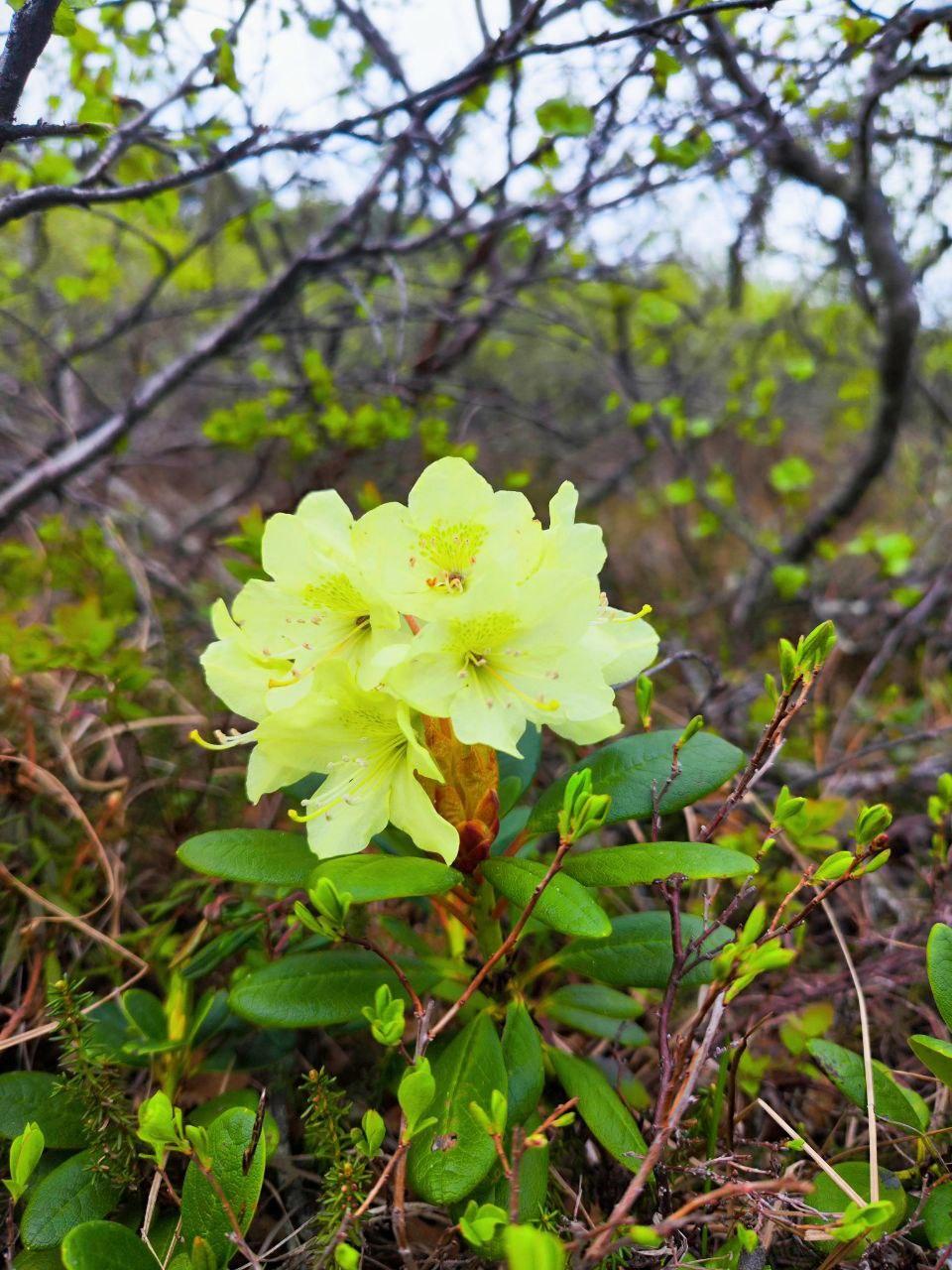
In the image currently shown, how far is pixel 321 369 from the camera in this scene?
10.2 ft

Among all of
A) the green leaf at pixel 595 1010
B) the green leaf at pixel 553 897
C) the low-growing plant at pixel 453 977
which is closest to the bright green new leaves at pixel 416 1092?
the low-growing plant at pixel 453 977

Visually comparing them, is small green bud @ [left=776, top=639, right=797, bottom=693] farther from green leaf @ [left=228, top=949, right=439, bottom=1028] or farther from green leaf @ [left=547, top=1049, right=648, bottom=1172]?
green leaf @ [left=228, top=949, right=439, bottom=1028]

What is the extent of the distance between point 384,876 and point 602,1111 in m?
0.53

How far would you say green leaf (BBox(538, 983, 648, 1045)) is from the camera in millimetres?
1434

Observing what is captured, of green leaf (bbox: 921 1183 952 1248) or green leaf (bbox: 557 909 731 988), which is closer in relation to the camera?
green leaf (bbox: 921 1183 952 1248)

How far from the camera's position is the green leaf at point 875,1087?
1.25 m

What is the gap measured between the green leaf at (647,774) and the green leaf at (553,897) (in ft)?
0.44

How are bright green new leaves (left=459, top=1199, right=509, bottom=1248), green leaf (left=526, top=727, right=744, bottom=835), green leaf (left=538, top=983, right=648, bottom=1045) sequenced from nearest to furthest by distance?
1. bright green new leaves (left=459, top=1199, right=509, bottom=1248)
2. green leaf (left=526, top=727, right=744, bottom=835)
3. green leaf (left=538, top=983, right=648, bottom=1045)

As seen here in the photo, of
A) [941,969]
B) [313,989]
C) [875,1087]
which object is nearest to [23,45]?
[313,989]

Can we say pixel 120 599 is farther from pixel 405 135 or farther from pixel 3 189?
pixel 405 135

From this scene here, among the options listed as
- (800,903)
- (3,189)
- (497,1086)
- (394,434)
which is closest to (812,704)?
(800,903)

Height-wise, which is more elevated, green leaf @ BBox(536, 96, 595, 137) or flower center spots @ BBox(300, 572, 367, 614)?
green leaf @ BBox(536, 96, 595, 137)

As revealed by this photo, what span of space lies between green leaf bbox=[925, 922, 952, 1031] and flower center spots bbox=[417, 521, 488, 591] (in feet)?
2.99

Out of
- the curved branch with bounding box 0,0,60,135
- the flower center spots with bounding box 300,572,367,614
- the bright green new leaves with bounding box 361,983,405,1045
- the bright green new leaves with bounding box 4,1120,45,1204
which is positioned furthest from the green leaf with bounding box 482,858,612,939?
the curved branch with bounding box 0,0,60,135
